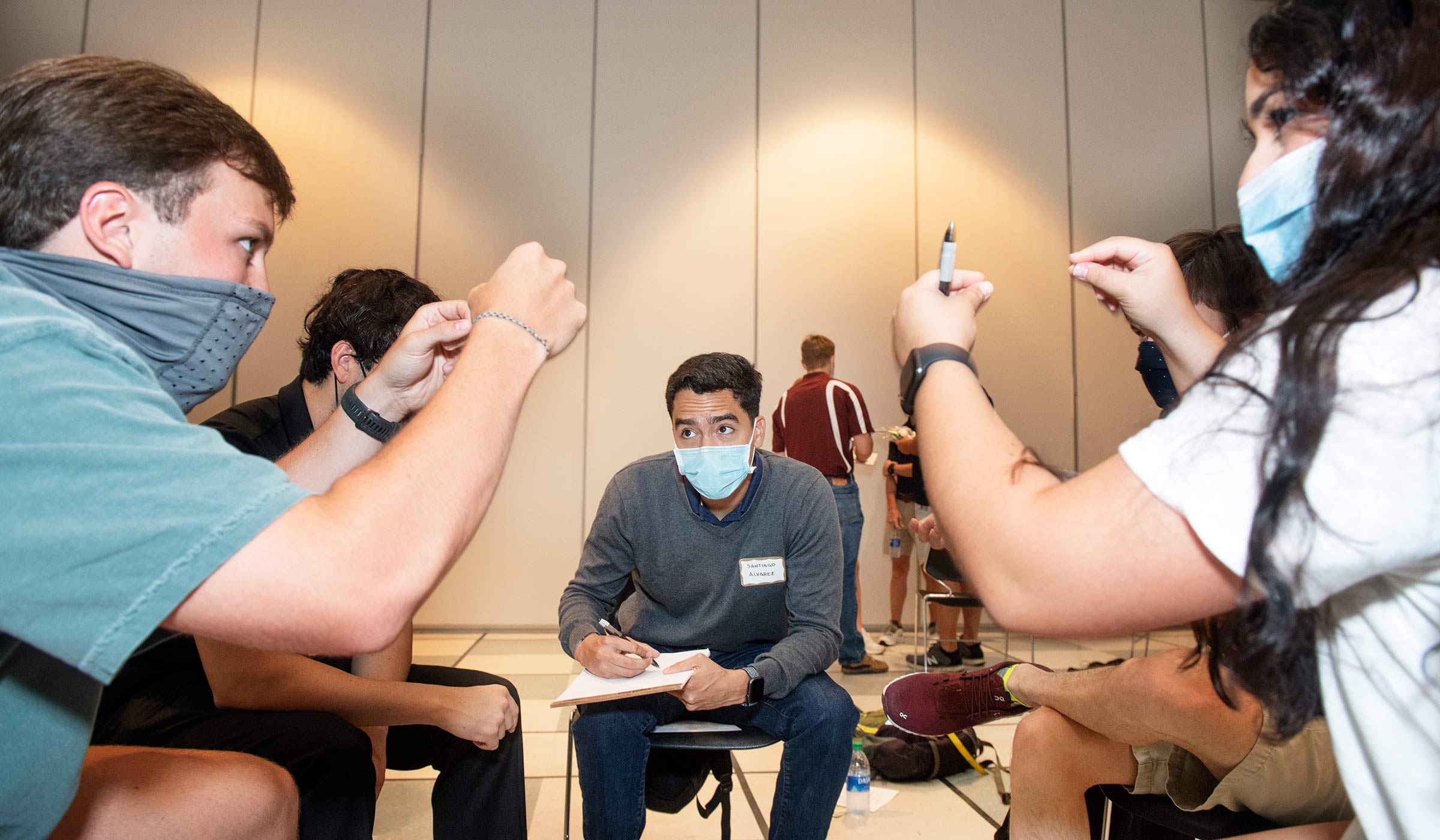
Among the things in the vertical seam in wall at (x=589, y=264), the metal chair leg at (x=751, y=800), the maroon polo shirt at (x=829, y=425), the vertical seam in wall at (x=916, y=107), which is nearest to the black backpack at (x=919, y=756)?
the metal chair leg at (x=751, y=800)

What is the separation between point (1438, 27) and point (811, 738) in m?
1.57

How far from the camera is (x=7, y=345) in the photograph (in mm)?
616

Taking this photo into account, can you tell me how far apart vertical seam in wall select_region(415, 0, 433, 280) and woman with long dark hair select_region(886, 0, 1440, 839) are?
4907 mm

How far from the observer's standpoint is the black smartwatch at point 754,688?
1.75 metres

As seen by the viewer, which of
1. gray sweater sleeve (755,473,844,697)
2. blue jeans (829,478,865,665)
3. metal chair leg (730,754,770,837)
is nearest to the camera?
gray sweater sleeve (755,473,844,697)

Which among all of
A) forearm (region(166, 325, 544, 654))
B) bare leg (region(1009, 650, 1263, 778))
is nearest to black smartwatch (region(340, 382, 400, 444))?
→ forearm (region(166, 325, 544, 654))

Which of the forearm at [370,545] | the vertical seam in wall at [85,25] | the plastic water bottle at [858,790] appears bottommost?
the plastic water bottle at [858,790]

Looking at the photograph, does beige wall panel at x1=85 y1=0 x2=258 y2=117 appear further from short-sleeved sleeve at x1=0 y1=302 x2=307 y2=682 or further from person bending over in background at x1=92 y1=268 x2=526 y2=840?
short-sleeved sleeve at x1=0 y1=302 x2=307 y2=682

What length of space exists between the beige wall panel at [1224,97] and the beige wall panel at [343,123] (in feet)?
17.9

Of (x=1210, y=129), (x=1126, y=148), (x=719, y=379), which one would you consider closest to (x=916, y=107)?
(x=1126, y=148)

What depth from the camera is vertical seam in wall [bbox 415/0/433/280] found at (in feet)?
16.5

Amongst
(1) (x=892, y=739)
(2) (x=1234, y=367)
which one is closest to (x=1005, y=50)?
(1) (x=892, y=739)

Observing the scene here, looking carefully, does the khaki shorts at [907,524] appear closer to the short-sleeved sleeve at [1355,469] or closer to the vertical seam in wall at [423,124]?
the vertical seam in wall at [423,124]

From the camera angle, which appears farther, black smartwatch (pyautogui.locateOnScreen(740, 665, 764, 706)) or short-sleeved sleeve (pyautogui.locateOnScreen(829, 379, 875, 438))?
short-sleeved sleeve (pyautogui.locateOnScreen(829, 379, 875, 438))
